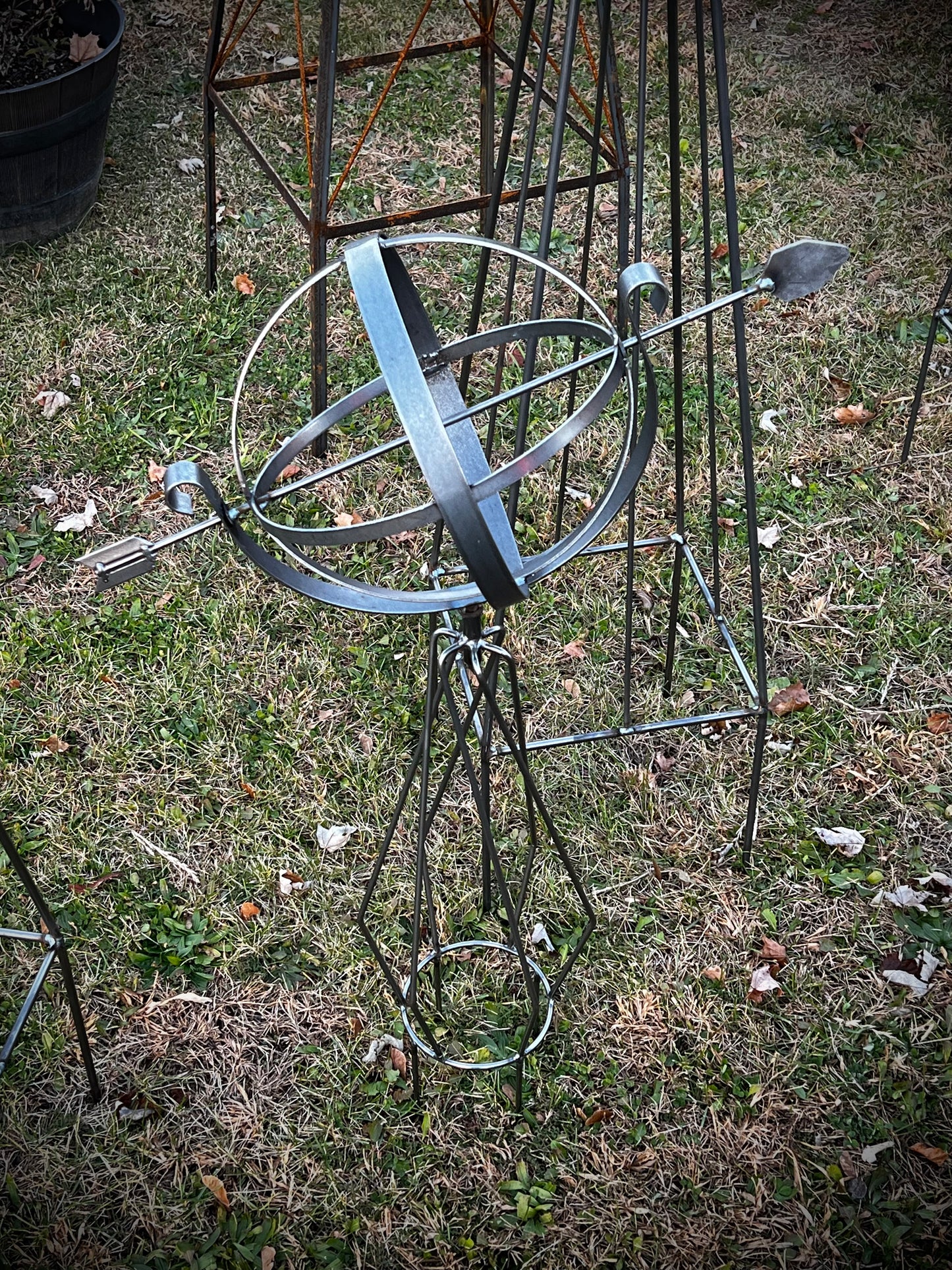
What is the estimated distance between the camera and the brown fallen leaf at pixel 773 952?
3.01 m

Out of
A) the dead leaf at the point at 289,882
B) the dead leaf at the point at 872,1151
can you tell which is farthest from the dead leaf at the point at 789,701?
the dead leaf at the point at 289,882

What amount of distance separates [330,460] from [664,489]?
1.27m

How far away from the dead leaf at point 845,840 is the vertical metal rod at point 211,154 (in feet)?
11.0

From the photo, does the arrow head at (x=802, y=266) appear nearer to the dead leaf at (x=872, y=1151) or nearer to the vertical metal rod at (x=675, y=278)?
the vertical metal rod at (x=675, y=278)

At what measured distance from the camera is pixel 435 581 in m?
2.98

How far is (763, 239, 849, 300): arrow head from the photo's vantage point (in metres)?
2.03

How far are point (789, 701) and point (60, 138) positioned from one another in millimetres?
3716

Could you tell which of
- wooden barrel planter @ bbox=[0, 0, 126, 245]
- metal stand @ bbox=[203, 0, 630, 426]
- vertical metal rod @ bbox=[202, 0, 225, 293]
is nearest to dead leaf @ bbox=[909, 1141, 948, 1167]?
metal stand @ bbox=[203, 0, 630, 426]

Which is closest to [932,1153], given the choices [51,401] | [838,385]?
[838,385]

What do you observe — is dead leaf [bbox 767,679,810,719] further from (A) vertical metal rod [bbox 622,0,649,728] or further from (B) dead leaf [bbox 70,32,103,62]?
(B) dead leaf [bbox 70,32,103,62]

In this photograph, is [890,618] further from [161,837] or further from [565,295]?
[161,837]

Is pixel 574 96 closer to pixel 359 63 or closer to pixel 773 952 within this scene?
pixel 359 63

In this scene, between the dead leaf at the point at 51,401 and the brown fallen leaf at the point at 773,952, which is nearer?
the brown fallen leaf at the point at 773,952

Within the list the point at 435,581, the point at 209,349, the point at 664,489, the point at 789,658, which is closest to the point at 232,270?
the point at 209,349
